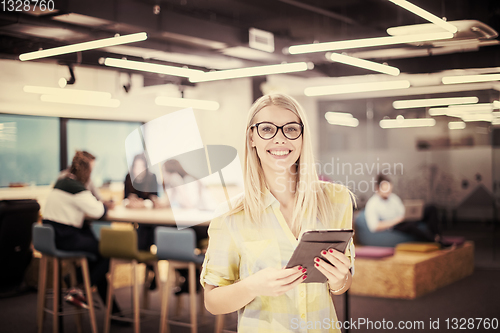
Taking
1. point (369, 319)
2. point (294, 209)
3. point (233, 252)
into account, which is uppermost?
point (294, 209)

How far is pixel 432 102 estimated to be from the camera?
4781 mm

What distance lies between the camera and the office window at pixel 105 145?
12.5ft

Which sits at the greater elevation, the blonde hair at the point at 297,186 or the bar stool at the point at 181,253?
the blonde hair at the point at 297,186

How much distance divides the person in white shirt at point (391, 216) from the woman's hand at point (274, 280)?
4.30 m

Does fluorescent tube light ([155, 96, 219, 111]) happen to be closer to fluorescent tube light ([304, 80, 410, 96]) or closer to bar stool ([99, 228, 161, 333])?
bar stool ([99, 228, 161, 333])

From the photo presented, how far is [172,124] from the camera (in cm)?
356

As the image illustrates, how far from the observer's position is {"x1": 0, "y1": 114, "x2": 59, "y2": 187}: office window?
3.61 meters

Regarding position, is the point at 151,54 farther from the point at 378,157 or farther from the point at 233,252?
the point at 378,157

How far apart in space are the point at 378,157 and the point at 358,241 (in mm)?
2535

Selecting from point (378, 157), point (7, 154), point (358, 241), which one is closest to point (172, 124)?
point (7, 154)

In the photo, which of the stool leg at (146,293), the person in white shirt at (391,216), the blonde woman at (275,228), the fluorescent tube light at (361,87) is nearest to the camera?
the blonde woman at (275,228)

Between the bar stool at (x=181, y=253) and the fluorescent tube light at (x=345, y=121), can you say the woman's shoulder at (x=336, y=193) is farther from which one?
the fluorescent tube light at (x=345, y=121)

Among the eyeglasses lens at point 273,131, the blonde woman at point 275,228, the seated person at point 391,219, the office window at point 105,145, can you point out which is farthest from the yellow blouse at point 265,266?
the seated person at point 391,219

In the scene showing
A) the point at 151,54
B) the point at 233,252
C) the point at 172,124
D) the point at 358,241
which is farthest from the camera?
the point at 358,241
